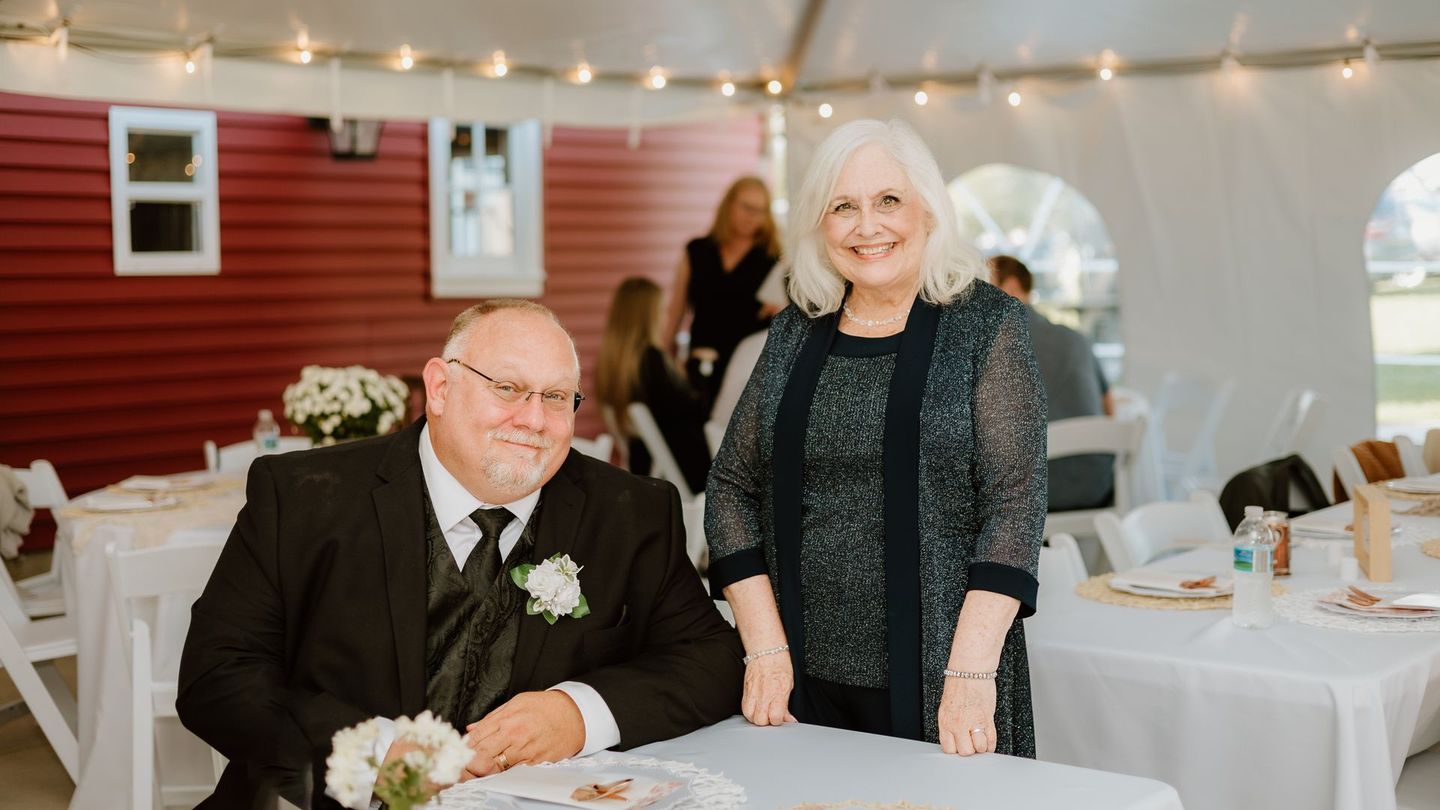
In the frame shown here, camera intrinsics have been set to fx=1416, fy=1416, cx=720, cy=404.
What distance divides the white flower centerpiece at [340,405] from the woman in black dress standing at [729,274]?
2.19 m

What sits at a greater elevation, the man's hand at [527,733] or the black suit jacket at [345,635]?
the black suit jacket at [345,635]

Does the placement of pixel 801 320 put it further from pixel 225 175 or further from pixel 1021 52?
pixel 225 175

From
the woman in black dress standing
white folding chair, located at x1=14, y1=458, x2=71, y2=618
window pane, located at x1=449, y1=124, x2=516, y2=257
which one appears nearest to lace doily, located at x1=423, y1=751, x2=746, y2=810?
white folding chair, located at x1=14, y1=458, x2=71, y2=618

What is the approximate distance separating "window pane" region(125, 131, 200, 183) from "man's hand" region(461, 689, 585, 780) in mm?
7152

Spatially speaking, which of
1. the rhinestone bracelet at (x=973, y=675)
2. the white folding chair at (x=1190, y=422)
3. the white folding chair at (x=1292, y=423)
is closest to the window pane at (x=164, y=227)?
the white folding chair at (x=1190, y=422)

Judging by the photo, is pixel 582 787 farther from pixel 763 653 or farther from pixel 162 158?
pixel 162 158

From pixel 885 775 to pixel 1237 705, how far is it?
3.10 ft

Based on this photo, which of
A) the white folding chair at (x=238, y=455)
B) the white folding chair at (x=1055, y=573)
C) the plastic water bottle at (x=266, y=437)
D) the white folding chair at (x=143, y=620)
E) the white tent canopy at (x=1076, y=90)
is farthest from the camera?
the white tent canopy at (x=1076, y=90)

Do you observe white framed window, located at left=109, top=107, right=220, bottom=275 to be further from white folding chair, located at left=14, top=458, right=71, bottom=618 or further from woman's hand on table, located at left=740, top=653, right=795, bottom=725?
woman's hand on table, located at left=740, top=653, right=795, bottom=725

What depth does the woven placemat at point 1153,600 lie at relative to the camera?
2.99 metres

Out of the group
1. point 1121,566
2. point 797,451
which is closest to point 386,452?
point 797,451

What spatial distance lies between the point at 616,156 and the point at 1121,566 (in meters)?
8.07

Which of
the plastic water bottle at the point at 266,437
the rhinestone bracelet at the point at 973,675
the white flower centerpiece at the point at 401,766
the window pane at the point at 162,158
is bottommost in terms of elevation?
the rhinestone bracelet at the point at 973,675

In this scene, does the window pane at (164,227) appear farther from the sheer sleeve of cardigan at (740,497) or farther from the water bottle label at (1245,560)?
the water bottle label at (1245,560)
